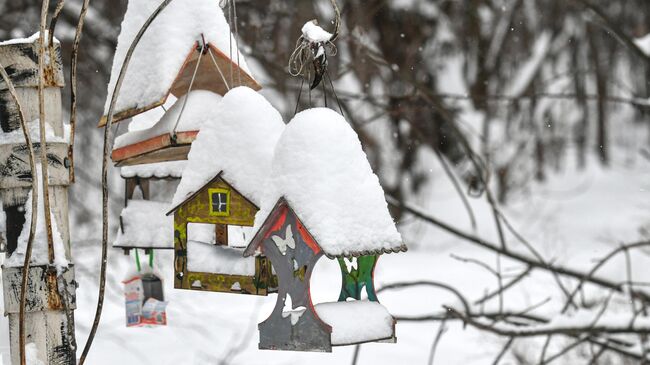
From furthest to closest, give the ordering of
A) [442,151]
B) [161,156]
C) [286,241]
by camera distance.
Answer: [442,151]
[161,156]
[286,241]

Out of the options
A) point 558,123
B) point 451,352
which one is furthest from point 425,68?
point 451,352

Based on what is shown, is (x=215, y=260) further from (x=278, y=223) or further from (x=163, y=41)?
(x=163, y=41)

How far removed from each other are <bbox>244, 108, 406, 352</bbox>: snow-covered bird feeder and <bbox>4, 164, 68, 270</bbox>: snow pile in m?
0.36

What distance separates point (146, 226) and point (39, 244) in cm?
51

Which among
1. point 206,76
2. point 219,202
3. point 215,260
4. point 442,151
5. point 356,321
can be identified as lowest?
point 356,321

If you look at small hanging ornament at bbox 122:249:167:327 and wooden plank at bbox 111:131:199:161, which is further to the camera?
small hanging ornament at bbox 122:249:167:327

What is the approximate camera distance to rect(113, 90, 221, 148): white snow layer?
1.96 metres

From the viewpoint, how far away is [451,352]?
5.74m

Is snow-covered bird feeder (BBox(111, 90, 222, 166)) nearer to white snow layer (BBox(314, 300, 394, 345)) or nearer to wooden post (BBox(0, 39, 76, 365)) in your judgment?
wooden post (BBox(0, 39, 76, 365))

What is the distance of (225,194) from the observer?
1841 millimetres

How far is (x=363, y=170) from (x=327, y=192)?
10 centimetres

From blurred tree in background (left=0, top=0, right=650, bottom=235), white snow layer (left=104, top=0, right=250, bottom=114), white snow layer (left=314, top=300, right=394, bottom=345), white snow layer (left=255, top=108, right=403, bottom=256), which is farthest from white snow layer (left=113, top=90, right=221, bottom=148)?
blurred tree in background (left=0, top=0, right=650, bottom=235)

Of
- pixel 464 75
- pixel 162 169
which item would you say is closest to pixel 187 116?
pixel 162 169

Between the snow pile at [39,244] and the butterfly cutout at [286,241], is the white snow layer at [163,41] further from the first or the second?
the butterfly cutout at [286,241]
